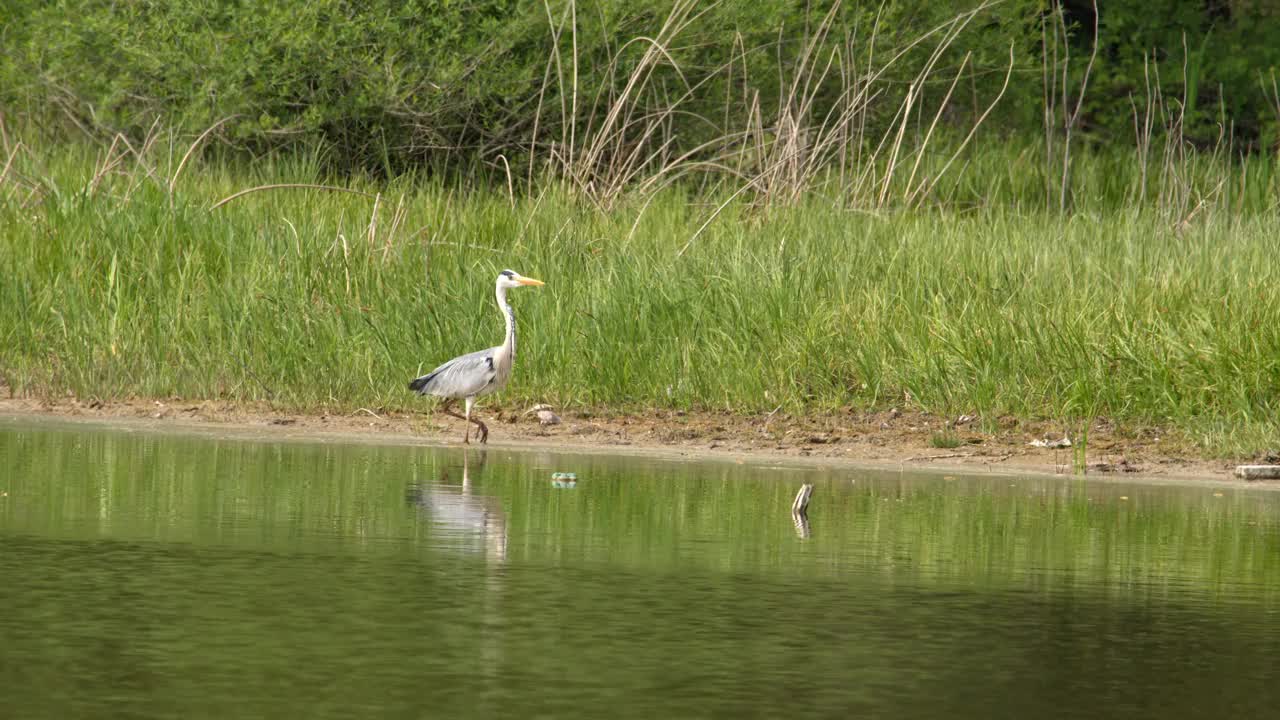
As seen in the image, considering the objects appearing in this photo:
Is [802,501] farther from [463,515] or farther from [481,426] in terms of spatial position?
[481,426]

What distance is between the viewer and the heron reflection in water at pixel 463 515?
7176 mm

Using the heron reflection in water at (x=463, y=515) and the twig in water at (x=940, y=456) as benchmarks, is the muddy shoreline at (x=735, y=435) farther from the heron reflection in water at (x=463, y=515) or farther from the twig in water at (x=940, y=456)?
the heron reflection in water at (x=463, y=515)

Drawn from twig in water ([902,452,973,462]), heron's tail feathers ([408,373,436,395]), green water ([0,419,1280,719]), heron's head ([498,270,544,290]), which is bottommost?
green water ([0,419,1280,719])

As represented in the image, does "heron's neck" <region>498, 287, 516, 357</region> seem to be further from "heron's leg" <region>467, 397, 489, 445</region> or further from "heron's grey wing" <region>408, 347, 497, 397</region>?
"heron's leg" <region>467, 397, 489, 445</region>

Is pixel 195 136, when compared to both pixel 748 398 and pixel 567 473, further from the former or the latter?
pixel 567 473

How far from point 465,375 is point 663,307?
178 centimetres

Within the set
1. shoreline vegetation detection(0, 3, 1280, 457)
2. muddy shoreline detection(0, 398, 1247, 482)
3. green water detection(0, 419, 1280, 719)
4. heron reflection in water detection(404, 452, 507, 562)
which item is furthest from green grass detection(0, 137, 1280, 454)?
heron reflection in water detection(404, 452, 507, 562)

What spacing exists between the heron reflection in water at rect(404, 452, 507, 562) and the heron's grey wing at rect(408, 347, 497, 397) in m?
1.50

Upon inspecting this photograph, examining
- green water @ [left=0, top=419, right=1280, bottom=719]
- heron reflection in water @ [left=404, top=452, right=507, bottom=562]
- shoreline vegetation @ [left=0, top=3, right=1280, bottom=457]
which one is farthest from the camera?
shoreline vegetation @ [left=0, top=3, right=1280, bottom=457]

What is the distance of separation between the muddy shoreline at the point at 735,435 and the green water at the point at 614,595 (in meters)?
0.91

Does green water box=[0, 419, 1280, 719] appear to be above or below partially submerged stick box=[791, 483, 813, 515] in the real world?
below

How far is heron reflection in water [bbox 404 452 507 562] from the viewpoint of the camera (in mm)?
7176

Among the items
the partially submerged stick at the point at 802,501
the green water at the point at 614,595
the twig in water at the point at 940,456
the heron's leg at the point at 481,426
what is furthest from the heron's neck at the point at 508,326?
the partially submerged stick at the point at 802,501

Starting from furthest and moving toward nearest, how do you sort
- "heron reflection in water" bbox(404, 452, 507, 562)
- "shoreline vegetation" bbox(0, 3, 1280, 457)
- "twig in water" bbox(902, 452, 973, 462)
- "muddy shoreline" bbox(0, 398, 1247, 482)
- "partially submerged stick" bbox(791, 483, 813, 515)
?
"shoreline vegetation" bbox(0, 3, 1280, 457) → "twig in water" bbox(902, 452, 973, 462) → "muddy shoreline" bbox(0, 398, 1247, 482) → "partially submerged stick" bbox(791, 483, 813, 515) → "heron reflection in water" bbox(404, 452, 507, 562)
